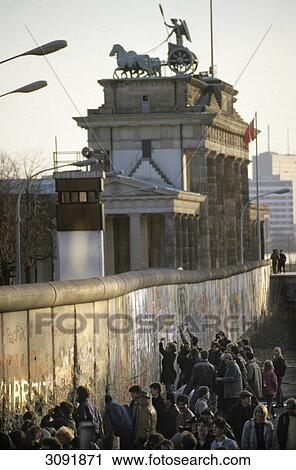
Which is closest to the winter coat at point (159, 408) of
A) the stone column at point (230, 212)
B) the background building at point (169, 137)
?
the background building at point (169, 137)

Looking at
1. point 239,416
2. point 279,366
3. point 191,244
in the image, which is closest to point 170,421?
point 239,416

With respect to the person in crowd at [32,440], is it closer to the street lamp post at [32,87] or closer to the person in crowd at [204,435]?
the person in crowd at [204,435]

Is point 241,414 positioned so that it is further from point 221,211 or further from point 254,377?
point 221,211

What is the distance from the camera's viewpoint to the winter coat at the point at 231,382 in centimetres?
2536

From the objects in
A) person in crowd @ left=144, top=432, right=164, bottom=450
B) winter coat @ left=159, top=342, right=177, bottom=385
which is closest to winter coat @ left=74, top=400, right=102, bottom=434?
person in crowd @ left=144, top=432, right=164, bottom=450

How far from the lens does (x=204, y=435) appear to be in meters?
18.2

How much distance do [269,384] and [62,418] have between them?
1035cm

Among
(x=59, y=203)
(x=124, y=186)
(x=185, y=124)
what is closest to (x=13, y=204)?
(x=124, y=186)

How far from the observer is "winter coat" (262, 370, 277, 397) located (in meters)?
28.5

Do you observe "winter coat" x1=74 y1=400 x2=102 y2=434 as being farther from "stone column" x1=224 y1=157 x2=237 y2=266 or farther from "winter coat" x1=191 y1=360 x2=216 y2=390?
"stone column" x1=224 y1=157 x2=237 y2=266

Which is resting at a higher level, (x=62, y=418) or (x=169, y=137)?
(x=169, y=137)

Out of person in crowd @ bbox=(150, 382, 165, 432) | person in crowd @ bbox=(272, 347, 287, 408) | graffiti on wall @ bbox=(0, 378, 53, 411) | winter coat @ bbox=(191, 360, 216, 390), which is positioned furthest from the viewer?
person in crowd @ bbox=(272, 347, 287, 408)

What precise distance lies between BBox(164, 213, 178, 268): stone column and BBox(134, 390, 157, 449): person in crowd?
293 feet

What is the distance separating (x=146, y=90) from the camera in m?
131
